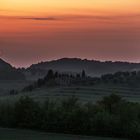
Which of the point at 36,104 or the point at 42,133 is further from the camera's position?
the point at 36,104

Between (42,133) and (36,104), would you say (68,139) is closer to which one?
(42,133)

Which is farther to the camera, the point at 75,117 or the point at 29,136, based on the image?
the point at 75,117

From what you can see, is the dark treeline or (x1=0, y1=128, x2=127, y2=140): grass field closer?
(x1=0, y1=128, x2=127, y2=140): grass field

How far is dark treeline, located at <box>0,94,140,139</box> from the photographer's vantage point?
73938mm

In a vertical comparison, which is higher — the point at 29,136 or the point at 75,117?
the point at 75,117

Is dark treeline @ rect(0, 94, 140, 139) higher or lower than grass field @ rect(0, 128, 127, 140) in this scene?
higher

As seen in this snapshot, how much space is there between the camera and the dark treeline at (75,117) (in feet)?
243

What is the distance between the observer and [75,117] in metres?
75.2

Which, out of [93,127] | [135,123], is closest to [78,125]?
[93,127]

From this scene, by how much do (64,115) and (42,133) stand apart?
5.55 meters

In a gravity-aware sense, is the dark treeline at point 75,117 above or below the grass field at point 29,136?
above

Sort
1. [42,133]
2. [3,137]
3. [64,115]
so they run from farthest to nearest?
[64,115] < [42,133] < [3,137]

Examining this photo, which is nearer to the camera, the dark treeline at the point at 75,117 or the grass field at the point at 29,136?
the grass field at the point at 29,136

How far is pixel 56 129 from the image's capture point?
2985 inches
